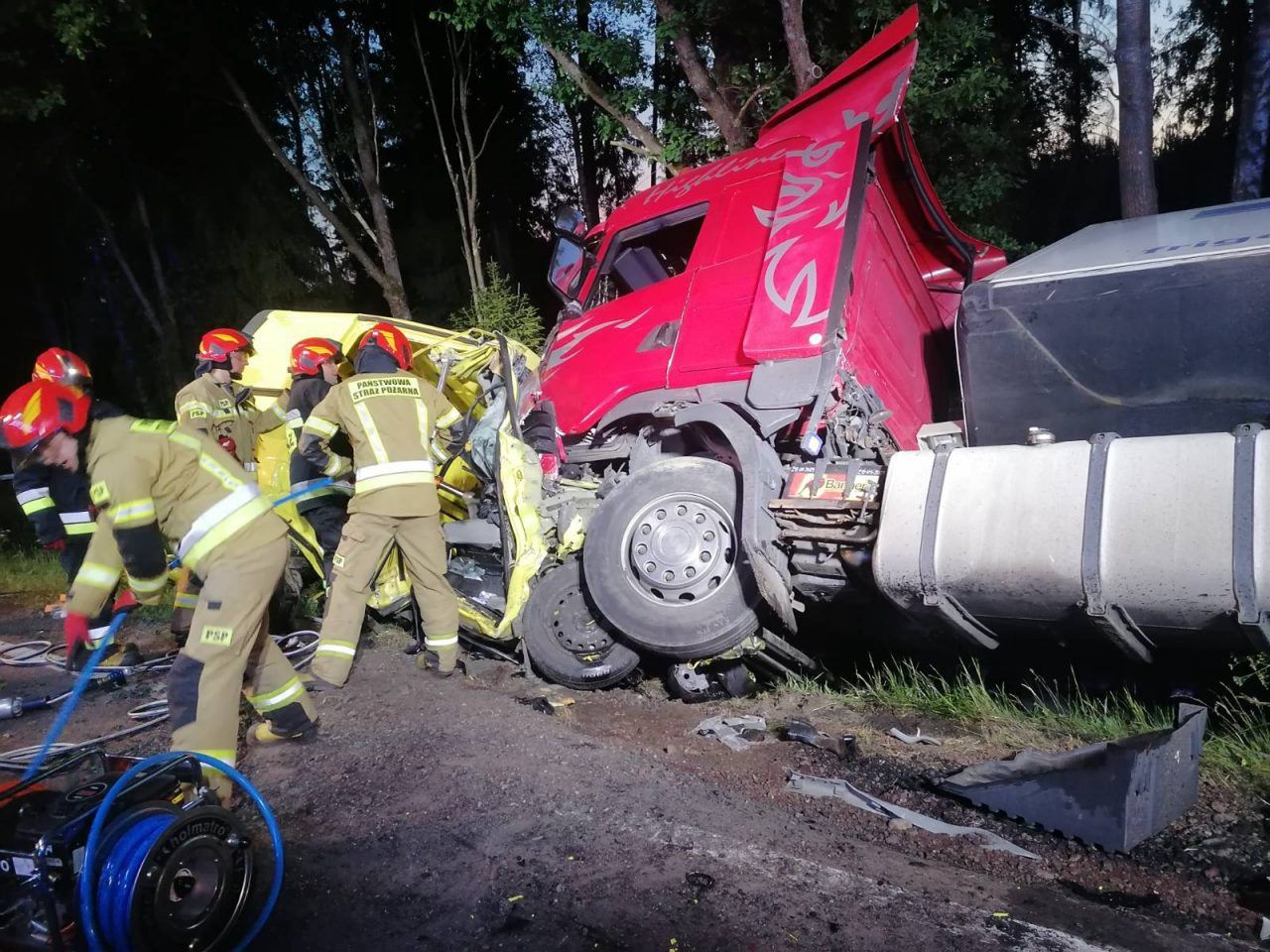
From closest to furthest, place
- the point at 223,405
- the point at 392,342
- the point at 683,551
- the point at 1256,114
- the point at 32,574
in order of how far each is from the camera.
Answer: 1. the point at 683,551
2. the point at 392,342
3. the point at 223,405
4. the point at 1256,114
5. the point at 32,574

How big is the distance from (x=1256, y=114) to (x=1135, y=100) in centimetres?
169

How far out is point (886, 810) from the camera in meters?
2.79

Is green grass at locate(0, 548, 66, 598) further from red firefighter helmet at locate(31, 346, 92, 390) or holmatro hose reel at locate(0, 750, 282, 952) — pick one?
holmatro hose reel at locate(0, 750, 282, 952)

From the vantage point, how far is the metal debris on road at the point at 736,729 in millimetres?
3455

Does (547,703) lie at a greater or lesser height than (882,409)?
lesser

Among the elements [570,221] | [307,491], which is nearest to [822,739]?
[307,491]

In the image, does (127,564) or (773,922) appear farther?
(127,564)

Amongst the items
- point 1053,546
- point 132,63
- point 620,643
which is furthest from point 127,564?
point 132,63

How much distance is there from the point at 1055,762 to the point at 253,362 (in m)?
5.40

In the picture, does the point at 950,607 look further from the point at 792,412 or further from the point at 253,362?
the point at 253,362

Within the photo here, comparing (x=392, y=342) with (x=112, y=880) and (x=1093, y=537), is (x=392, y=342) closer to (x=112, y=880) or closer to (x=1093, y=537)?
(x=112, y=880)

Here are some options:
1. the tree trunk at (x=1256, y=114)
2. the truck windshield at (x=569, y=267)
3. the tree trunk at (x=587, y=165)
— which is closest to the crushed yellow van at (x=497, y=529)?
the truck windshield at (x=569, y=267)

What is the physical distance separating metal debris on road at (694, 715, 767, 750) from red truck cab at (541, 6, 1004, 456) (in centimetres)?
129

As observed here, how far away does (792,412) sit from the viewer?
3.66 meters
